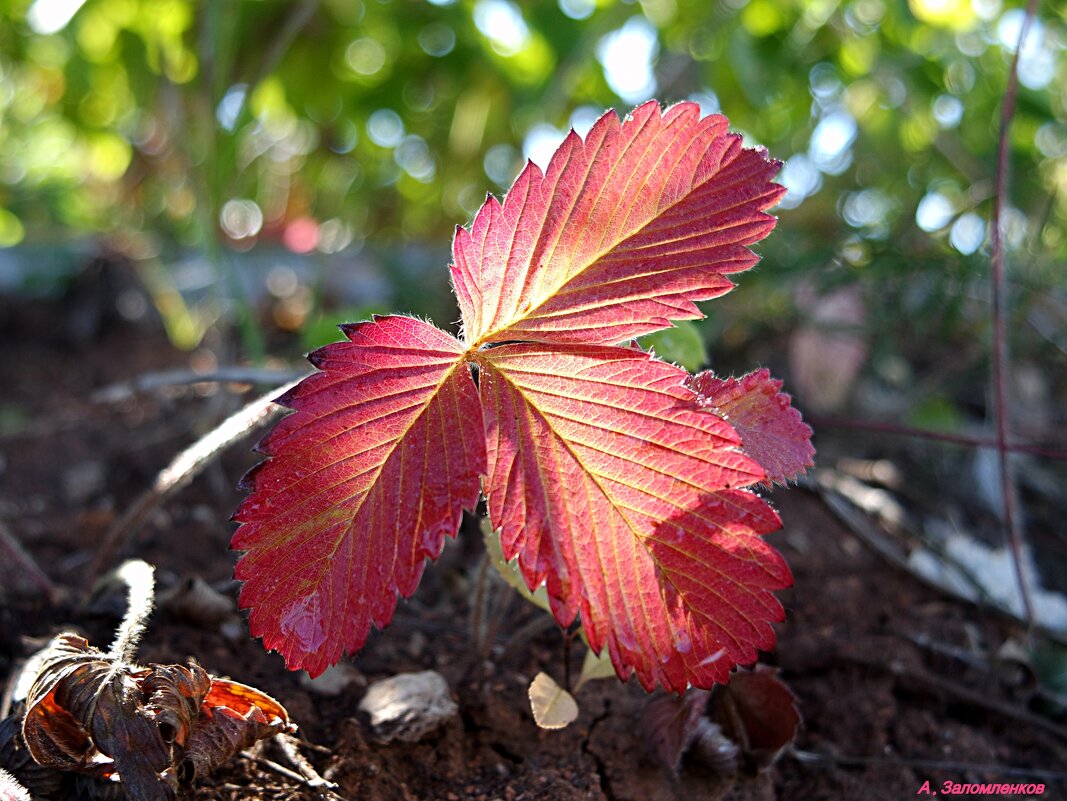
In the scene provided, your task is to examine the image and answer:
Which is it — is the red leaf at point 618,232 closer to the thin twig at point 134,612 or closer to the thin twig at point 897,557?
the thin twig at point 134,612

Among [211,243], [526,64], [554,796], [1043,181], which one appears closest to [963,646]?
[554,796]

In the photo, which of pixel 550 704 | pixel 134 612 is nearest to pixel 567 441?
pixel 550 704

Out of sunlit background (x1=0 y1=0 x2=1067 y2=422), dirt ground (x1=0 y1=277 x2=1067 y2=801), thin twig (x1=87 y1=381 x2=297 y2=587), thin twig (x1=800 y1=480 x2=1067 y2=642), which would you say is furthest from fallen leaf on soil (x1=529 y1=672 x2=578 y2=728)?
sunlit background (x1=0 y1=0 x2=1067 y2=422)

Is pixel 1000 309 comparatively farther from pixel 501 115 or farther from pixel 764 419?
pixel 501 115

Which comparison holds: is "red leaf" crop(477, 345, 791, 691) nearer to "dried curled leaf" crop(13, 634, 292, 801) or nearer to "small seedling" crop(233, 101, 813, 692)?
"small seedling" crop(233, 101, 813, 692)

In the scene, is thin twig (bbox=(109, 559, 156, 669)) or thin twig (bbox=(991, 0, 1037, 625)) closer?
thin twig (bbox=(109, 559, 156, 669))

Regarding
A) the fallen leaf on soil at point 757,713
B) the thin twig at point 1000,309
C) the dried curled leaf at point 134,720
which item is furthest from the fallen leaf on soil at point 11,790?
the thin twig at point 1000,309
